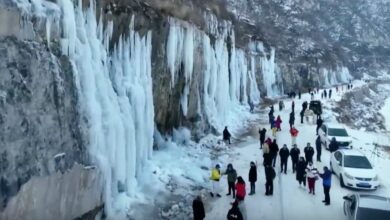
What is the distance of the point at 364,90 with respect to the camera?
70.5 metres

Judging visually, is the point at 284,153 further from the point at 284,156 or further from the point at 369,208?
the point at 369,208

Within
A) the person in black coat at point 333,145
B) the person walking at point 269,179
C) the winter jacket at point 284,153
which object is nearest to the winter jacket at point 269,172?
the person walking at point 269,179

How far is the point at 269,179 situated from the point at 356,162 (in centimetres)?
376

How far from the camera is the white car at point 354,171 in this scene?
1719 centimetres

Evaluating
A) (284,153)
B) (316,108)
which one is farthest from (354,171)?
(316,108)

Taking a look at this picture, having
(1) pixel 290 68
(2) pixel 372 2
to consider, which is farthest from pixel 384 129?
(2) pixel 372 2

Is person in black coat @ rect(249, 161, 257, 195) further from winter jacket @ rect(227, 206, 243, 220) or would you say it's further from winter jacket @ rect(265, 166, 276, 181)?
winter jacket @ rect(227, 206, 243, 220)

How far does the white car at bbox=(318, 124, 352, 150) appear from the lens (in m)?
23.6

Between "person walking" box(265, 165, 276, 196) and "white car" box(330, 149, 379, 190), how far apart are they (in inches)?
113

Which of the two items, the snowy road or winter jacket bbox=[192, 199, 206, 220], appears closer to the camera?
winter jacket bbox=[192, 199, 206, 220]

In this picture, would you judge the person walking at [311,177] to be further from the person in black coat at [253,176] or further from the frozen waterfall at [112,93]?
the frozen waterfall at [112,93]

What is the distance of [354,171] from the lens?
1744 centimetres

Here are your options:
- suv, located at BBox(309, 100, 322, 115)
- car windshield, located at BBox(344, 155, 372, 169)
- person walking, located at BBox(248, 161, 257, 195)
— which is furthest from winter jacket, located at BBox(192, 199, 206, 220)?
suv, located at BBox(309, 100, 322, 115)

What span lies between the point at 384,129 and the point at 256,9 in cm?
4447
